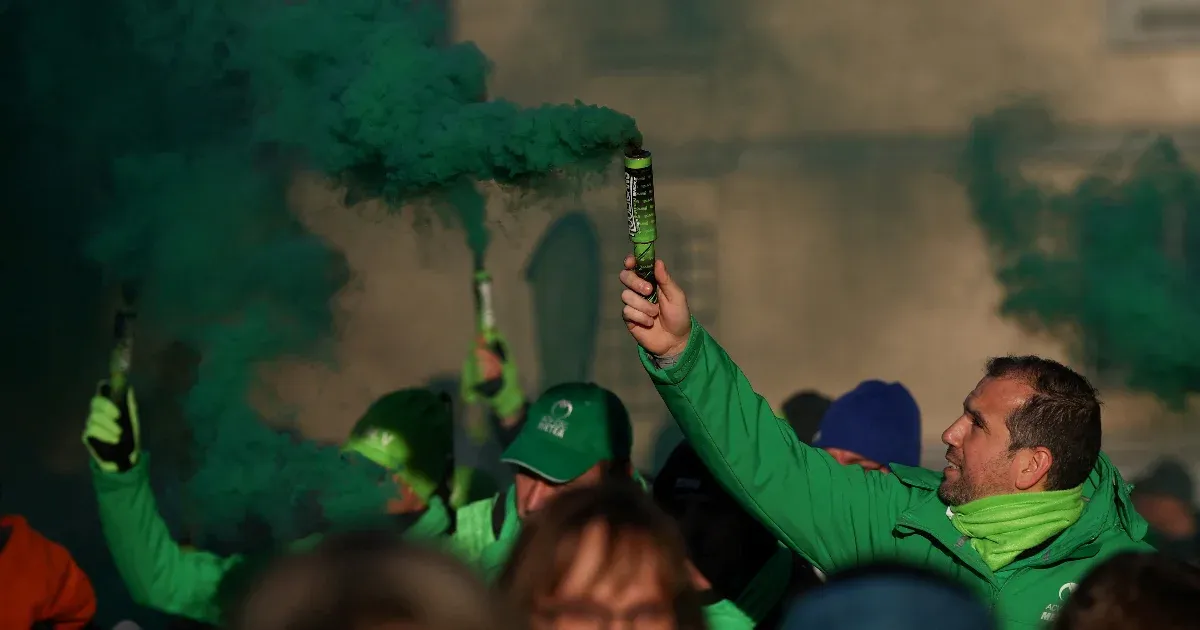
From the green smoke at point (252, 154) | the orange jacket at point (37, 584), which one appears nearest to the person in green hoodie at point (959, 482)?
the green smoke at point (252, 154)

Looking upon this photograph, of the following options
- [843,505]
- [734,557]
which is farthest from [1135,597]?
[734,557]

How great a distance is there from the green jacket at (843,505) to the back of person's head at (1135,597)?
0.88m

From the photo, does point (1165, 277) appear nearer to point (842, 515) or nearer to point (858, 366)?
point (858, 366)

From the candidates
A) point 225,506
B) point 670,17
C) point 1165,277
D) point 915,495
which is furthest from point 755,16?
point 915,495

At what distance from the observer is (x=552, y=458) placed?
3.34 meters

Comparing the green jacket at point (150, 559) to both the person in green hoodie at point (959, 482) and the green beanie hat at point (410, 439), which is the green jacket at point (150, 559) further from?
the person in green hoodie at point (959, 482)

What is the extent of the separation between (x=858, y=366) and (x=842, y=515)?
20.9 feet

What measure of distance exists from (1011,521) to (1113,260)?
5772mm

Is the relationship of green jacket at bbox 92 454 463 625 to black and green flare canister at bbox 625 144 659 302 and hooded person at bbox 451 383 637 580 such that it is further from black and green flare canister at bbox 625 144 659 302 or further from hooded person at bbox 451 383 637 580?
black and green flare canister at bbox 625 144 659 302

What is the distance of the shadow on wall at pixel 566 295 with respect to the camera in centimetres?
745

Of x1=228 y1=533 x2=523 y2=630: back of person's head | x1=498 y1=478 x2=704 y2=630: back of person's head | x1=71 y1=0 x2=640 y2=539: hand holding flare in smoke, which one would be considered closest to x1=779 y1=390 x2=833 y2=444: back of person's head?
x1=71 y1=0 x2=640 y2=539: hand holding flare in smoke

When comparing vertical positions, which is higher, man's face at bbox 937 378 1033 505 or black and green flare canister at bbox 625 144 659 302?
black and green flare canister at bbox 625 144 659 302

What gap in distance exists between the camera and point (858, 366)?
29.2 feet

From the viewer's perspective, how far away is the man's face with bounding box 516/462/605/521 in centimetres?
332
